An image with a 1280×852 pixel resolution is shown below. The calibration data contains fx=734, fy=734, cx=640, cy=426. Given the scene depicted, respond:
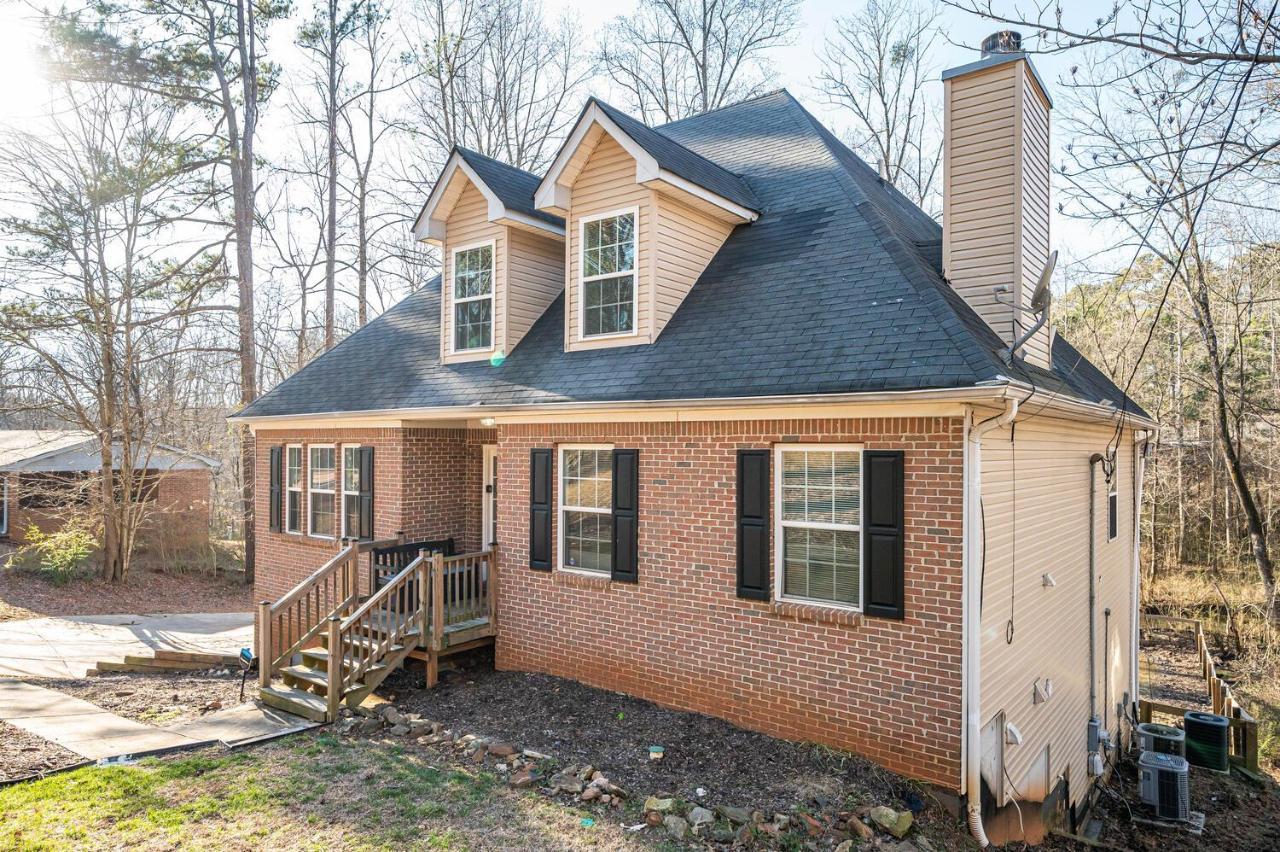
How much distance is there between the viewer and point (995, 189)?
7656 millimetres

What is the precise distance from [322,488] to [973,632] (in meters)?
10.0

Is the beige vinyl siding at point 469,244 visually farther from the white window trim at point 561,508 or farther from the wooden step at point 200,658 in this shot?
the wooden step at point 200,658

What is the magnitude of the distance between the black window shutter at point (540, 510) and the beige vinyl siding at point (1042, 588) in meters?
4.96

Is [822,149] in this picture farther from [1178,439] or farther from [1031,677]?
[1178,439]

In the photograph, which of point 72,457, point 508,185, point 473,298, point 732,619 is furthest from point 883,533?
point 72,457

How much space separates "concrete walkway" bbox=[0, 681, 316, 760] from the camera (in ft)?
23.5

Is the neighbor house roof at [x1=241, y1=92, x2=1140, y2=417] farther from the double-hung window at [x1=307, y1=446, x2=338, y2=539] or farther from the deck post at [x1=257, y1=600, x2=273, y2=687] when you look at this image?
the deck post at [x1=257, y1=600, x2=273, y2=687]

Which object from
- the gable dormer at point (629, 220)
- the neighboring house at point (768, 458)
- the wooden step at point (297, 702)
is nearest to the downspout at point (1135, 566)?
the neighboring house at point (768, 458)

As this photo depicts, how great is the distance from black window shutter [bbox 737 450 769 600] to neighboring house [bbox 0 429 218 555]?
1902cm

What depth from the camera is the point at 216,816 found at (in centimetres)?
575

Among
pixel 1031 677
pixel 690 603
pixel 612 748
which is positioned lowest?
Result: pixel 612 748

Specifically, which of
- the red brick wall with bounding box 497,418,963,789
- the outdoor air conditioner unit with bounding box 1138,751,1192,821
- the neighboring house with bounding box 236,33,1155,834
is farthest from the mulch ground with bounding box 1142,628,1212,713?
the red brick wall with bounding box 497,418,963,789

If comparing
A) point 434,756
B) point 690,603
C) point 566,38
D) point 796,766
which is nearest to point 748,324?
point 690,603

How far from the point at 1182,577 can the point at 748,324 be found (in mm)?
21134
